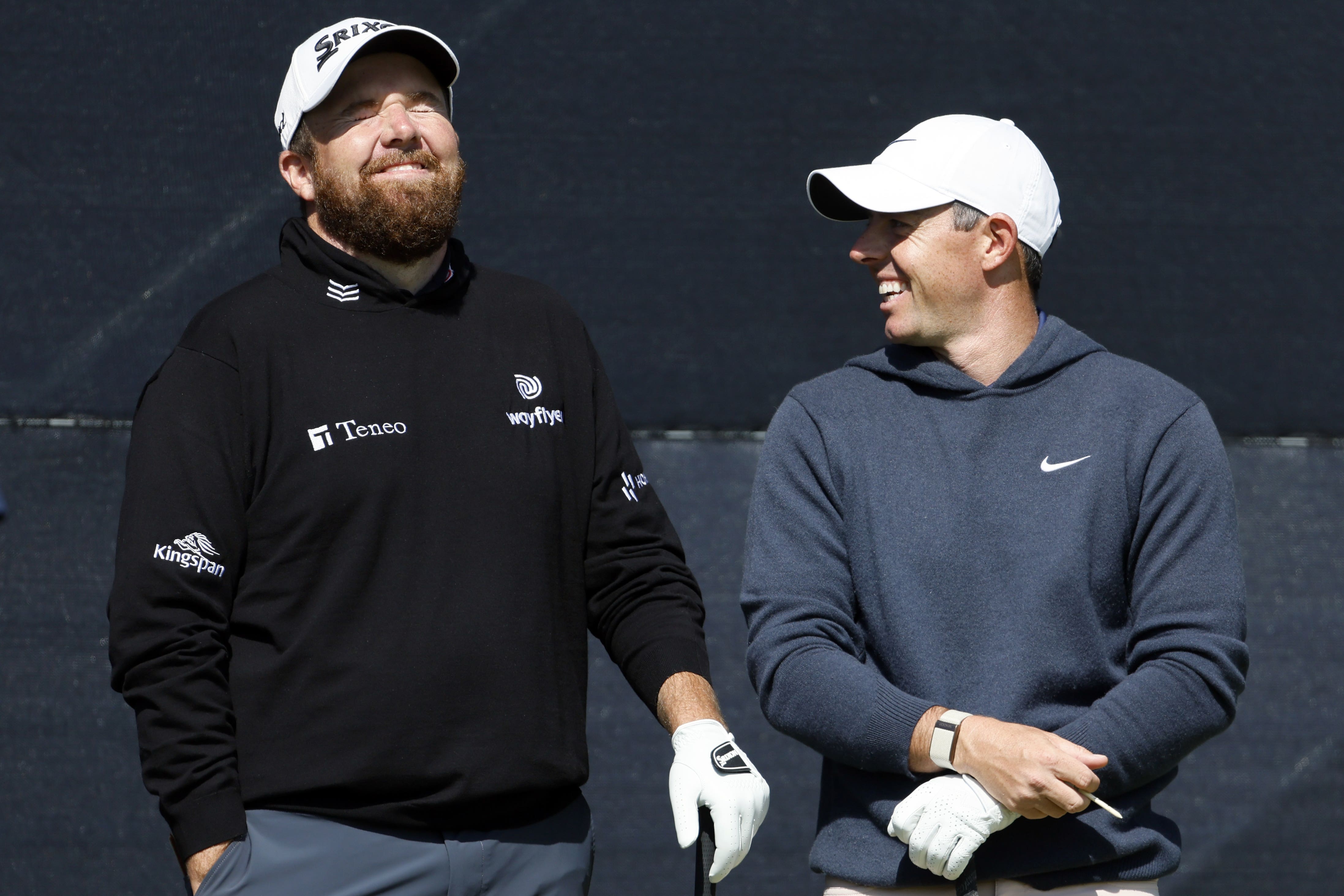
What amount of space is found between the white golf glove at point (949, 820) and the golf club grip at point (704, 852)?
0.22m

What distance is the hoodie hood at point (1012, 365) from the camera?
5.27 ft

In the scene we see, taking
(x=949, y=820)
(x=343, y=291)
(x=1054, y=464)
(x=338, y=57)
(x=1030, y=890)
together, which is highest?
(x=338, y=57)

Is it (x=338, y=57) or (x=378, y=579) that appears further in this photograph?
(x=338, y=57)

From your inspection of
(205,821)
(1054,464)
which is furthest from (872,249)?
(205,821)

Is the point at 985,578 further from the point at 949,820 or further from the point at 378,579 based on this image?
the point at 378,579

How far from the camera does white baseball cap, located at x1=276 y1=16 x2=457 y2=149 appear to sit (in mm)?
1625

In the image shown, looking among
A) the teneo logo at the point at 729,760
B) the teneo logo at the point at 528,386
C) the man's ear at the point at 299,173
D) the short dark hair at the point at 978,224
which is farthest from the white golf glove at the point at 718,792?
the man's ear at the point at 299,173

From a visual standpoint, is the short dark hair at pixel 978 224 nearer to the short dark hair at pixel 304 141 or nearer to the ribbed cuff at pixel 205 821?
the short dark hair at pixel 304 141

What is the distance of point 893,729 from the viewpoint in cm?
145

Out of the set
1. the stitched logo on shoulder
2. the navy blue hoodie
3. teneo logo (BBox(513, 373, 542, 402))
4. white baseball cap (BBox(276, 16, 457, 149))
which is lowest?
the navy blue hoodie

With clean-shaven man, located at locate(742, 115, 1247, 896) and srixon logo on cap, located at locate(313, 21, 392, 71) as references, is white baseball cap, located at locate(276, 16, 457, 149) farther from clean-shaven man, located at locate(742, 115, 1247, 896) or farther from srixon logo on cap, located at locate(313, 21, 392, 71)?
clean-shaven man, located at locate(742, 115, 1247, 896)

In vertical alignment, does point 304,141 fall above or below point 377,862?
above

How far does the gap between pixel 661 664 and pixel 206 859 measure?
19.7 inches

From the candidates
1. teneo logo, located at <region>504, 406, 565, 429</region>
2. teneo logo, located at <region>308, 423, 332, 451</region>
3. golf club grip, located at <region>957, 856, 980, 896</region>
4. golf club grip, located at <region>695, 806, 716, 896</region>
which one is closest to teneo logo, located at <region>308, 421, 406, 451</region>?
teneo logo, located at <region>308, 423, 332, 451</region>
